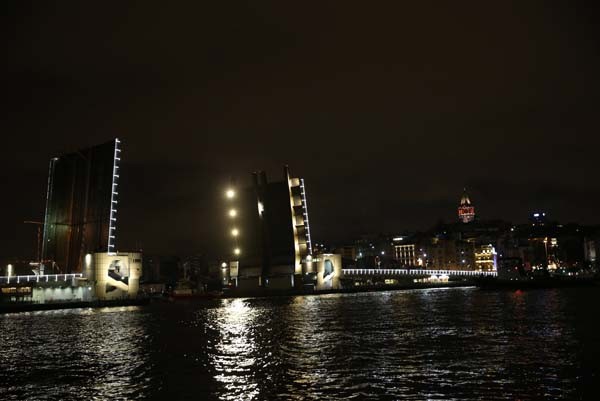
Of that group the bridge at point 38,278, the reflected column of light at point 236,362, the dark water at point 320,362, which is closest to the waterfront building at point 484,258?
the bridge at point 38,278

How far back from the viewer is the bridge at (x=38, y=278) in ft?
228

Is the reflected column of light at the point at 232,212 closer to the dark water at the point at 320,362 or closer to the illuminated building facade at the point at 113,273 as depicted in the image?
the illuminated building facade at the point at 113,273

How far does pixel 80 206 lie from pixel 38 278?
9.29 metres

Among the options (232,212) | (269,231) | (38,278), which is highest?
(232,212)

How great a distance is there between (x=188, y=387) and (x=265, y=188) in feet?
215

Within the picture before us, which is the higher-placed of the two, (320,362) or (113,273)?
(113,273)

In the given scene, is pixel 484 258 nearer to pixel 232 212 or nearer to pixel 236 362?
pixel 232 212

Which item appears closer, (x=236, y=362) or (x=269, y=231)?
(x=236, y=362)

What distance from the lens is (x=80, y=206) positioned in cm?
6906

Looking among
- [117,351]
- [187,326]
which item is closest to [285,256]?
[187,326]

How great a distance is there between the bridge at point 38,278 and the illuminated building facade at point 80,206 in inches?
51.8

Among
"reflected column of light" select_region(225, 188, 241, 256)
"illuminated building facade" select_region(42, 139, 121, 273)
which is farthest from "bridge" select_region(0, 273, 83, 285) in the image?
"reflected column of light" select_region(225, 188, 241, 256)

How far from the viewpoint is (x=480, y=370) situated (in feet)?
53.4

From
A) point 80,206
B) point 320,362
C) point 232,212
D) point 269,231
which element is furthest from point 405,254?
point 320,362
